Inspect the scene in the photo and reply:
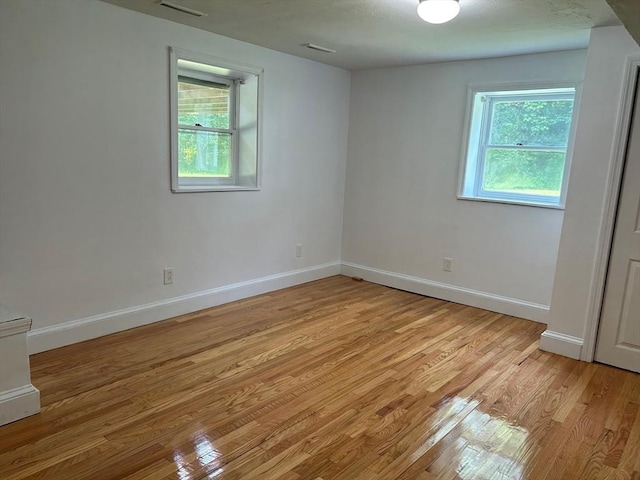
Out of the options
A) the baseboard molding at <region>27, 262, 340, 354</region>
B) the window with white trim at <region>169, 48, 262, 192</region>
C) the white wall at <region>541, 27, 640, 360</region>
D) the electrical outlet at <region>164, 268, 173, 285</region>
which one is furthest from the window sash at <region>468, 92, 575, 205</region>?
the electrical outlet at <region>164, 268, 173, 285</region>

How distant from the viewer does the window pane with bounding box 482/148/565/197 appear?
3848mm

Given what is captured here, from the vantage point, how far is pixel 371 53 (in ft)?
13.2

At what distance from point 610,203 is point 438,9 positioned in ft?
5.62

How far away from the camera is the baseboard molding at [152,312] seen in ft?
9.88

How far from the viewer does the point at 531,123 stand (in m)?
3.94

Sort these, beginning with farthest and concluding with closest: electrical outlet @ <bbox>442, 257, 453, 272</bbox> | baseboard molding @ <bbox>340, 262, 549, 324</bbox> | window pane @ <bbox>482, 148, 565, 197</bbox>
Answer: electrical outlet @ <bbox>442, 257, 453, 272</bbox> < baseboard molding @ <bbox>340, 262, 549, 324</bbox> < window pane @ <bbox>482, 148, 565, 197</bbox>

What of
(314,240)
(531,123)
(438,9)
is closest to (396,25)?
(438,9)

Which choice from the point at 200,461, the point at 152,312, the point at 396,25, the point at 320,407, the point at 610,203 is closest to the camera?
the point at 200,461

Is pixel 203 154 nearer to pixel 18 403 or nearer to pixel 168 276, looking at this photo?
pixel 168 276

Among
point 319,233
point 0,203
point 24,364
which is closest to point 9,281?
point 0,203

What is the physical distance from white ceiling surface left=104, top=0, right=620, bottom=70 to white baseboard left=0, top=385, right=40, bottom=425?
239 cm

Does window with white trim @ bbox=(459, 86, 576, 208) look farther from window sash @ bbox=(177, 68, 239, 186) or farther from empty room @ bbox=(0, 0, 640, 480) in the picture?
window sash @ bbox=(177, 68, 239, 186)

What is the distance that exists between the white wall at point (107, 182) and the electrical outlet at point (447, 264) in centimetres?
174

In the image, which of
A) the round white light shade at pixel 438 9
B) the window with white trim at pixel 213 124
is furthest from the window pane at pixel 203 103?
the round white light shade at pixel 438 9
